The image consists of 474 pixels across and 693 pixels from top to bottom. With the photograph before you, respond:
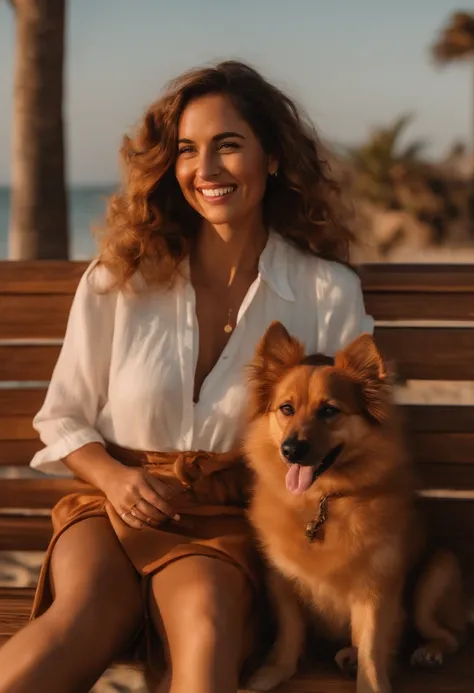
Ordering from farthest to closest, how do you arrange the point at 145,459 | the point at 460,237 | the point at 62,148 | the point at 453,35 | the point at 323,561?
the point at 453,35
the point at 460,237
the point at 62,148
the point at 145,459
the point at 323,561

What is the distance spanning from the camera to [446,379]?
3449 millimetres

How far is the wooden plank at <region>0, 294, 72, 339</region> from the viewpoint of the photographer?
141 inches

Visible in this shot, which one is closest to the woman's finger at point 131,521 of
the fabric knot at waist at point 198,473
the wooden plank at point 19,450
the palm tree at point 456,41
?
the fabric knot at waist at point 198,473

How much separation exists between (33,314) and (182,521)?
1.03 m

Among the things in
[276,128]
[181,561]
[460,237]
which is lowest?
[460,237]

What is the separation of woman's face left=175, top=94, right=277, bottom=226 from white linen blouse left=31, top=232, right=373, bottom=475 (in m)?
0.21

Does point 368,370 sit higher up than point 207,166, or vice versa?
point 207,166

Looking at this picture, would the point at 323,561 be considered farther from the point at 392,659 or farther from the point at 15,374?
the point at 15,374

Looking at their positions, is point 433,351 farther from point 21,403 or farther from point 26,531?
point 26,531

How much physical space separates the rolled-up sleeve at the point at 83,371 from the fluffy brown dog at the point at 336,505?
51cm

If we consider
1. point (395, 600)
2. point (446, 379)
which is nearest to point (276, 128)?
point (446, 379)

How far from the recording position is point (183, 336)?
10.3 ft

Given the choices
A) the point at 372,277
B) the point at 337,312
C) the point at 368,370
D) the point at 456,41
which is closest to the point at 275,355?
the point at 368,370

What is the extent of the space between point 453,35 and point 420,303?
99.1 ft
